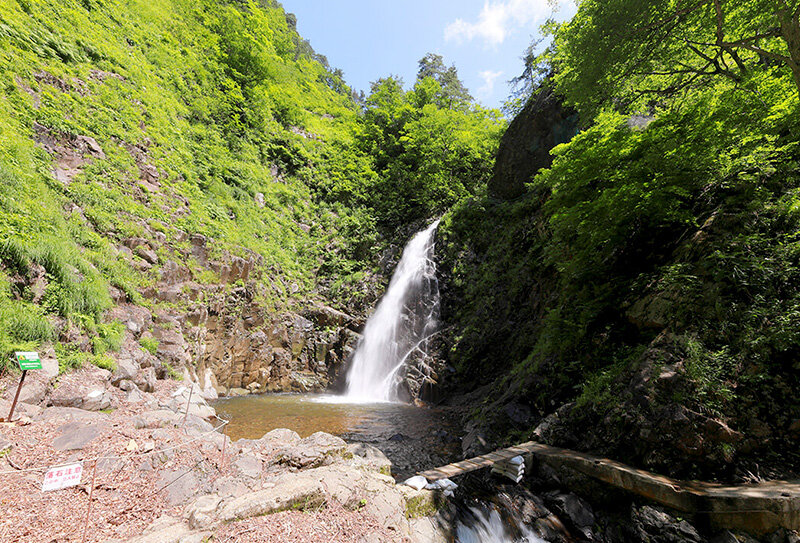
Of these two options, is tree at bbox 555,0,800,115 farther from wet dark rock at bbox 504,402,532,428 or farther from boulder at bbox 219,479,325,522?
boulder at bbox 219,479,325,522

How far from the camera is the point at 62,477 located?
2.46 meters

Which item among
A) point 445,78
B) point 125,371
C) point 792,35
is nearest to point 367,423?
point 125,371

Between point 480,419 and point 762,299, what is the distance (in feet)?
17.8

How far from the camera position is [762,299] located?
3748 millimetres

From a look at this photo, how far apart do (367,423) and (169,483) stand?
18.9 feet

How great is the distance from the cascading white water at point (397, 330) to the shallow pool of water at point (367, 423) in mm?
1542

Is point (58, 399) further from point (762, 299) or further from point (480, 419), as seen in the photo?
point (762, 299)

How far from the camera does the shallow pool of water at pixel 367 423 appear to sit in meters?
6.54

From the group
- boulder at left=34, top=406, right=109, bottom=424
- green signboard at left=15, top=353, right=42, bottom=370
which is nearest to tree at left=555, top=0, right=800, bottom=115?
green signboard at left=15, top=353, right=42, bottom=370

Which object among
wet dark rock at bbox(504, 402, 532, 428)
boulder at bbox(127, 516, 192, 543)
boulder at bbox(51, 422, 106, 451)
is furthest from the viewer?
wet dark rock at bbox(504, 402, 532, 428)

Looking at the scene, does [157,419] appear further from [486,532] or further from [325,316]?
[325,316]

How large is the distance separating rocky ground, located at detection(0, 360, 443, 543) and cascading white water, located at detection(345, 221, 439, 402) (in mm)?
7889

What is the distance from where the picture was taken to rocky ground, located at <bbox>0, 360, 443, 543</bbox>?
8.95 ft

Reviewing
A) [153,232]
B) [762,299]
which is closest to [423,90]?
[153,232]
